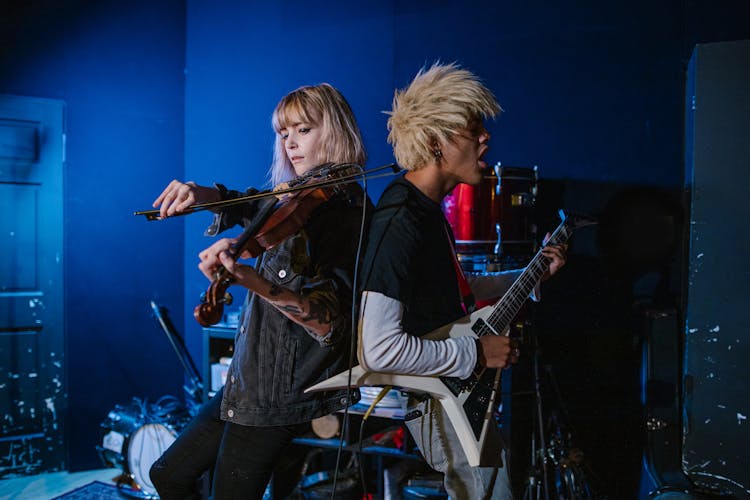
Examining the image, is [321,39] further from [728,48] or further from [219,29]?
[728,48]

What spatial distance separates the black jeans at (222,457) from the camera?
174 cm

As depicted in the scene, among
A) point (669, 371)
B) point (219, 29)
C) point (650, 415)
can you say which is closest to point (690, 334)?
point (669, 371)

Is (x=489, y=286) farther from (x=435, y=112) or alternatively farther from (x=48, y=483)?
(x=48, y=483)

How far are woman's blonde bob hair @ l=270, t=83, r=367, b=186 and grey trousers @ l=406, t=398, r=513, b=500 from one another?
86 centimetres

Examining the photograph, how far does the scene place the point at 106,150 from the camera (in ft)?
14.0

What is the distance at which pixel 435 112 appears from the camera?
1795mm

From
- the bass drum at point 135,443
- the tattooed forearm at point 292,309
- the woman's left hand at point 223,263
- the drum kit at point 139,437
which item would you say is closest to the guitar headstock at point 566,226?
the tattooed forearm at point 292,309

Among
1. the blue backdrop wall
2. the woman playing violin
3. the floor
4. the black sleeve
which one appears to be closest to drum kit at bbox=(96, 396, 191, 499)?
the floor

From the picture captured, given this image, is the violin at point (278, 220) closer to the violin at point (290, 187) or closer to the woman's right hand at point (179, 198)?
the violin at point (290, 187)

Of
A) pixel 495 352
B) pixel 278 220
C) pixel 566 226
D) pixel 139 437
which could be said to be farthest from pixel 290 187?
pixel 139 437

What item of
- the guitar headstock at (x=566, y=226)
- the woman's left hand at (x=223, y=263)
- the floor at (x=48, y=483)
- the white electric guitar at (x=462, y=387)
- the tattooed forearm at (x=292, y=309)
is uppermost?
the guitar headstock at (x=566, y=226)

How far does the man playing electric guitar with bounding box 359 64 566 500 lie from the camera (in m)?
1.63

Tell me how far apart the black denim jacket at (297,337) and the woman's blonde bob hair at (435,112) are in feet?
0.79

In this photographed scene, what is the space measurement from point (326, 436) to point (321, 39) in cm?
265
